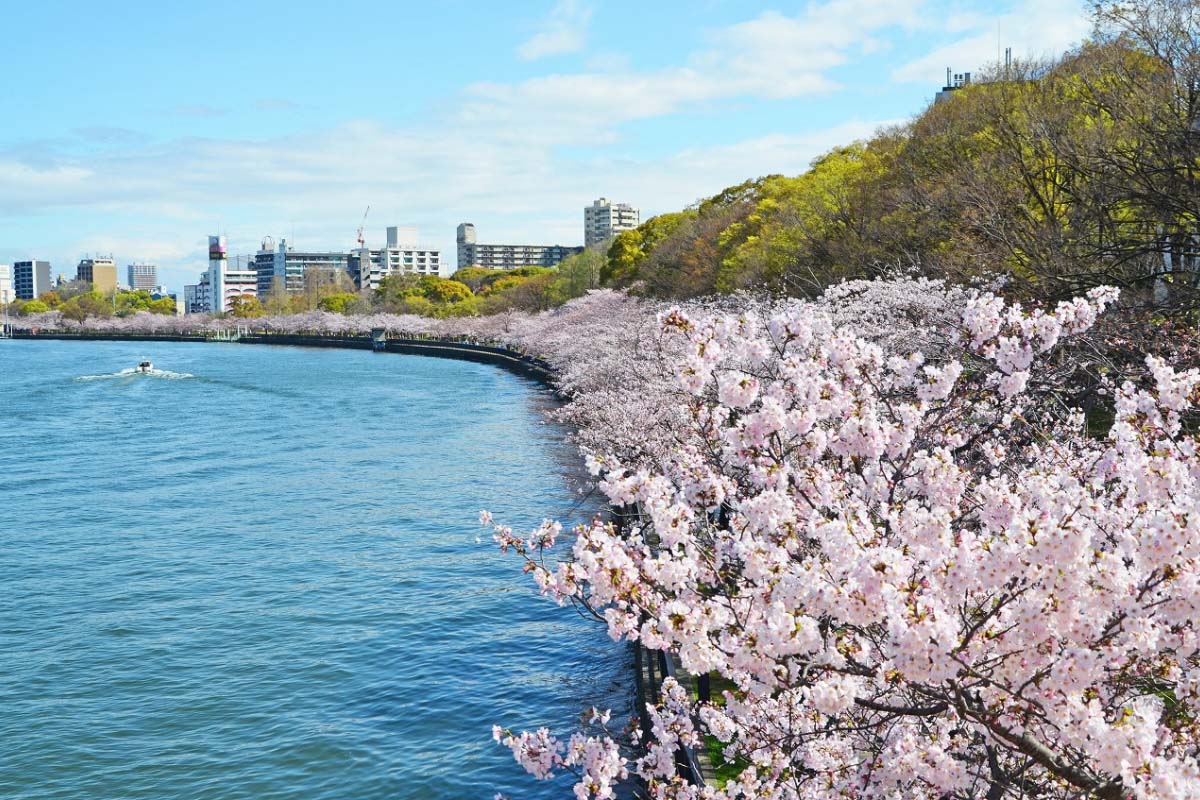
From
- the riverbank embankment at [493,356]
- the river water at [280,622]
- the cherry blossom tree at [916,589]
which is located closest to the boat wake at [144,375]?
the riverbank embankment at [493,356]

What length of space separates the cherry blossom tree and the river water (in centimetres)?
662

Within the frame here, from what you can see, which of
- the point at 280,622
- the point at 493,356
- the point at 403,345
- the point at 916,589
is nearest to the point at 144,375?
the point at 493,356

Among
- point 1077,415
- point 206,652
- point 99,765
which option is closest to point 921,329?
point 1077,415

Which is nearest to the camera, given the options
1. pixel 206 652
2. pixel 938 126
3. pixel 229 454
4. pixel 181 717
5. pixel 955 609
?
pixel 955 609

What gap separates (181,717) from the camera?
15984 mm

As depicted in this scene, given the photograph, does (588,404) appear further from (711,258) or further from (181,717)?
(711,258)

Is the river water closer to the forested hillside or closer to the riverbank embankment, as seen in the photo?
the riverbank embankment

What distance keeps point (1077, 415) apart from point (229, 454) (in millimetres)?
35524

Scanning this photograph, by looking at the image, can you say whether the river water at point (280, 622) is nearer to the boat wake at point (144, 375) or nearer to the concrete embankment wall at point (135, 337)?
the boat wake at point (144, 375)

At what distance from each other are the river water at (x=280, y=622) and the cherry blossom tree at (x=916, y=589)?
21.7 feet

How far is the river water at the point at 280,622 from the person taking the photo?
14641mm

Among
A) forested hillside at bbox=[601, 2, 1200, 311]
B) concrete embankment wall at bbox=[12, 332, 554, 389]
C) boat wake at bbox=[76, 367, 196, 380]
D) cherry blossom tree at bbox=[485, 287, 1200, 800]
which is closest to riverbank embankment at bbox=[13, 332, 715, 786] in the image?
concrete embankment wall at bbox=[12, 332, 554, 389]

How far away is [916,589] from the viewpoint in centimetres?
543

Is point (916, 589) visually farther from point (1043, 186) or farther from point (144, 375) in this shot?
point (144, 375)
